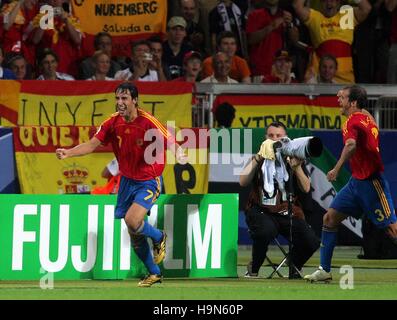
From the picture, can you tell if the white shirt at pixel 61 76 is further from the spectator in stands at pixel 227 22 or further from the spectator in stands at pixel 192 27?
the spectator in stands at pixel 227 22

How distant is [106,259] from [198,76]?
704cm

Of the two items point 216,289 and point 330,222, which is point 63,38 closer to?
point 330,222

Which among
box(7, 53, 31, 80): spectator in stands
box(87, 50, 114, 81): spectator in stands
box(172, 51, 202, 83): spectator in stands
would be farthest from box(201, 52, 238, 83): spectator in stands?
box(7, 53, 31, 80): spectator in stands

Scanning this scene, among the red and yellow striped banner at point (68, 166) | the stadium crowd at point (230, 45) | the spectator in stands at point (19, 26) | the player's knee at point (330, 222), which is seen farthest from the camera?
the stadium crowd at point (230, 45)

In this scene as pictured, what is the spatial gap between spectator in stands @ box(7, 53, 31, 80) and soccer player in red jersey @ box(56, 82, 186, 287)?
576cm

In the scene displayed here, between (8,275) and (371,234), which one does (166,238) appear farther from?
(371,234)

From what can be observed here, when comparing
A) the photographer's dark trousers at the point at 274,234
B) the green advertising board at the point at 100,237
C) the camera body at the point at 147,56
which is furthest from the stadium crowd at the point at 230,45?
the green advertising board at the point at 100,237

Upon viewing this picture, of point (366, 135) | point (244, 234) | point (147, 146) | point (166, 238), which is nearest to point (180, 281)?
point (166, 238)

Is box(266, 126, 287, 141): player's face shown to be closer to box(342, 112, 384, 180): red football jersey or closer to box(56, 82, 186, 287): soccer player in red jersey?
box(342, 112, 384, 180): red football jersey

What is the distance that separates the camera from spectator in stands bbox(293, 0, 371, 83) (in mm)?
21812

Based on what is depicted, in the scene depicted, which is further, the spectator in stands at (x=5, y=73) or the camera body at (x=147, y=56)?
the camera body at (x=147, y=56)

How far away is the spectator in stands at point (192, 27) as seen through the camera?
72.0 feet

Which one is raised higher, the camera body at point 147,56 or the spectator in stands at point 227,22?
the spectator in stands at point 227,22

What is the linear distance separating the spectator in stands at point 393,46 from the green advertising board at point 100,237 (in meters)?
7.28
